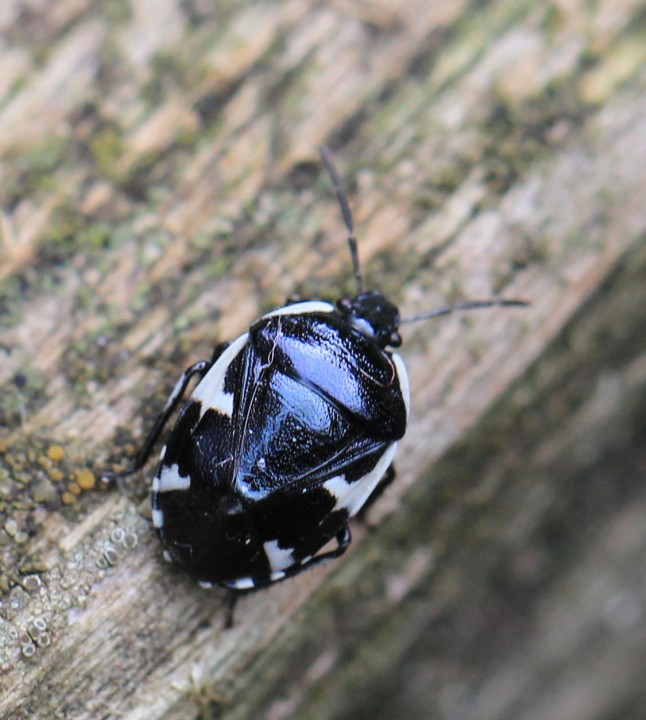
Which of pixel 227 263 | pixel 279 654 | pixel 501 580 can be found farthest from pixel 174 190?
pixel 501 580

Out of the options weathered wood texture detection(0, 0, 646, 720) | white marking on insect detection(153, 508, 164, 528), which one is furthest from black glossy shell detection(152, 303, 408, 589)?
weathered wood texture detection(0, 0, 646, 720)

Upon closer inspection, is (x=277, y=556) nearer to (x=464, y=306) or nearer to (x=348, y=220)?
(x=464, y=306)

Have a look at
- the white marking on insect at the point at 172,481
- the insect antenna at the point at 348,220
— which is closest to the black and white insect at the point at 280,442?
the white marking on insect at the point at 172,481

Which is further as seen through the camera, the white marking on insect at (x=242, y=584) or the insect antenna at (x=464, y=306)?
the insect antenna at (x=464, y=306)

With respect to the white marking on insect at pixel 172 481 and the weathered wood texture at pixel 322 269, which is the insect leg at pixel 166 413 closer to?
the weathered wood texture at pixel 322 269

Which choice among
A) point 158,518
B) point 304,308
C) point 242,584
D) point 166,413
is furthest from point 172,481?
point 304,308

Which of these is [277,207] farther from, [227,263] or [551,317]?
[551,317]
